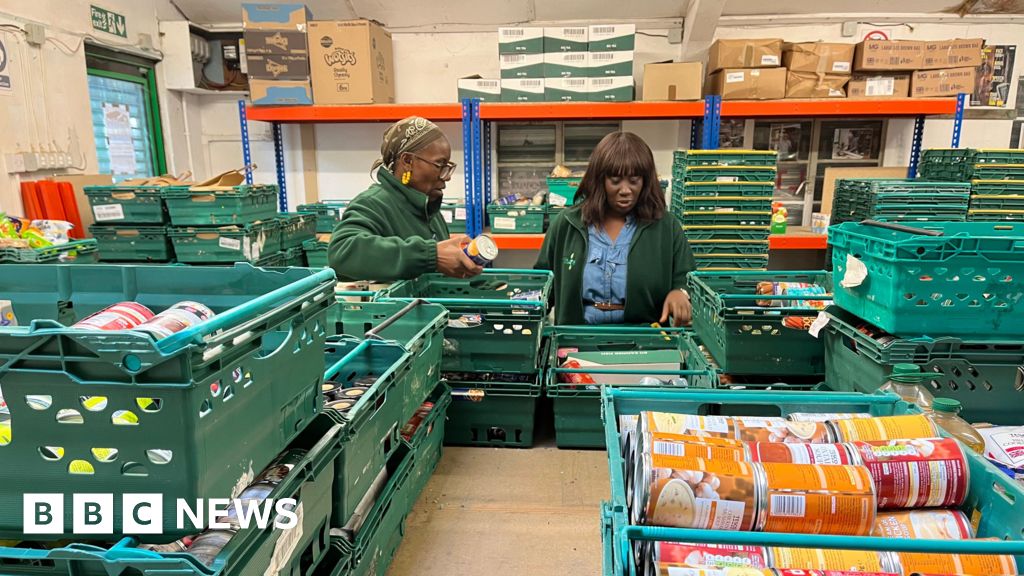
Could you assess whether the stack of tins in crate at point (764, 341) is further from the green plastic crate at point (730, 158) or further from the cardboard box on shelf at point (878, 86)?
the cardboard box on shelf at point (878, 86)

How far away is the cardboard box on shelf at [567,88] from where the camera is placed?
4336mm

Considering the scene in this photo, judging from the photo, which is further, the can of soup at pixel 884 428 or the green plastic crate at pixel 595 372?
the green plastic crate at pixel 595 372

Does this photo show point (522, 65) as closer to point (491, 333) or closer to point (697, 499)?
point (491, 333)

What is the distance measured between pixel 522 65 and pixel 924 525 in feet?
13.6

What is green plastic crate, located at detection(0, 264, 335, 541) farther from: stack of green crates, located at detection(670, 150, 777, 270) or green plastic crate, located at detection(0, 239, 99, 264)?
stack of green crates, located at detection(670, 150, 777, 270)

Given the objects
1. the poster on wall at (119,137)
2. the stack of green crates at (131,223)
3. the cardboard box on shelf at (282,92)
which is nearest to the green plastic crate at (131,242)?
the stack of green crates at (131,223)

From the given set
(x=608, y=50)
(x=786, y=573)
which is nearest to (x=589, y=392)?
(x=786, y=573)

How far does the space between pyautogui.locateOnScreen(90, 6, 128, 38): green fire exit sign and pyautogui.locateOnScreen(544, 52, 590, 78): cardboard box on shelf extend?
3417mm

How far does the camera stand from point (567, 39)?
4.24 metres

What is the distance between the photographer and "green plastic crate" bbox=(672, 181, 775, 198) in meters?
4.09

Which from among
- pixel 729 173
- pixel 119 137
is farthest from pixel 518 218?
pixel 119 137

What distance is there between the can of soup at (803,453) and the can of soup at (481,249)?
112 centimetres

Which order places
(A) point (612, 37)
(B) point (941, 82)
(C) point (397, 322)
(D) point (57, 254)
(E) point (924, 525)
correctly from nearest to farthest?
(E) point (924, 525)
(C) point (397, 322)
(D) point (57, 254)
(A) point (612, 37)
(B) point (941, 82)

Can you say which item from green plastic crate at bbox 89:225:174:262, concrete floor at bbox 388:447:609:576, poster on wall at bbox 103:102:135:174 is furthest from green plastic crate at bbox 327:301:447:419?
poster on wall at bbox 103:102:135:174
